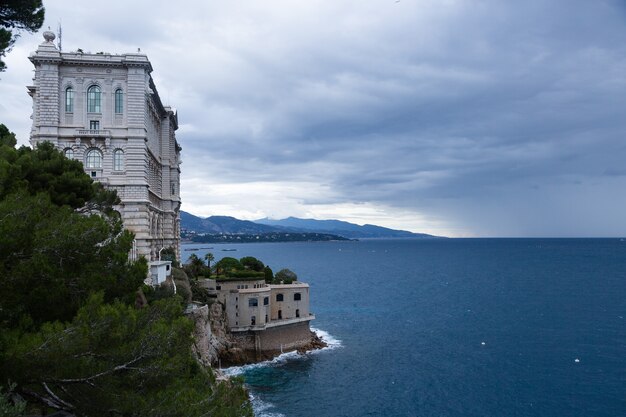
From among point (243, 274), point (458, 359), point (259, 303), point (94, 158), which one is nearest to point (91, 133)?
point (94, 158)

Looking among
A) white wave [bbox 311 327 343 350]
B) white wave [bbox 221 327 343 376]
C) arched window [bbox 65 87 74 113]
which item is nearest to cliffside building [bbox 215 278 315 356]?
white wave [bbox 221 327 343 376]

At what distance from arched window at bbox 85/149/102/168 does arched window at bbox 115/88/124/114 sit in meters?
3.78

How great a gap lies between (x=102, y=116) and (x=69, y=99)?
291cm

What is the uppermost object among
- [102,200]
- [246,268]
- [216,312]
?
[102,200]

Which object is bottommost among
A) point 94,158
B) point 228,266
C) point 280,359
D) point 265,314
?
point 280,359

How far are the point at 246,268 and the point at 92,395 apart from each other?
53602 millimetres

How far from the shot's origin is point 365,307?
90.9m

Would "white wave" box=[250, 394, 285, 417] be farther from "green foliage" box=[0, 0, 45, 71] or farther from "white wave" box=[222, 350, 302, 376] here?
"green foliage" box=[0, 0, 45, 71]

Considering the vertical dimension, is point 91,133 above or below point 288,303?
above

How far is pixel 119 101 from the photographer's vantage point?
4234 centimetres

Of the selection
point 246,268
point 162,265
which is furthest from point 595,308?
point 162,265

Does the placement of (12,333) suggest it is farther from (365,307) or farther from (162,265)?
(365,307)

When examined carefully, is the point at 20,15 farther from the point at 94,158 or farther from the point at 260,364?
the point at 260,364

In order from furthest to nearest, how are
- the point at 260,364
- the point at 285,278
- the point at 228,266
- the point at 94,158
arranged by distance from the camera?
the point at 285,278
the point at 228,266
the point at 260,364
the point at 94,158
